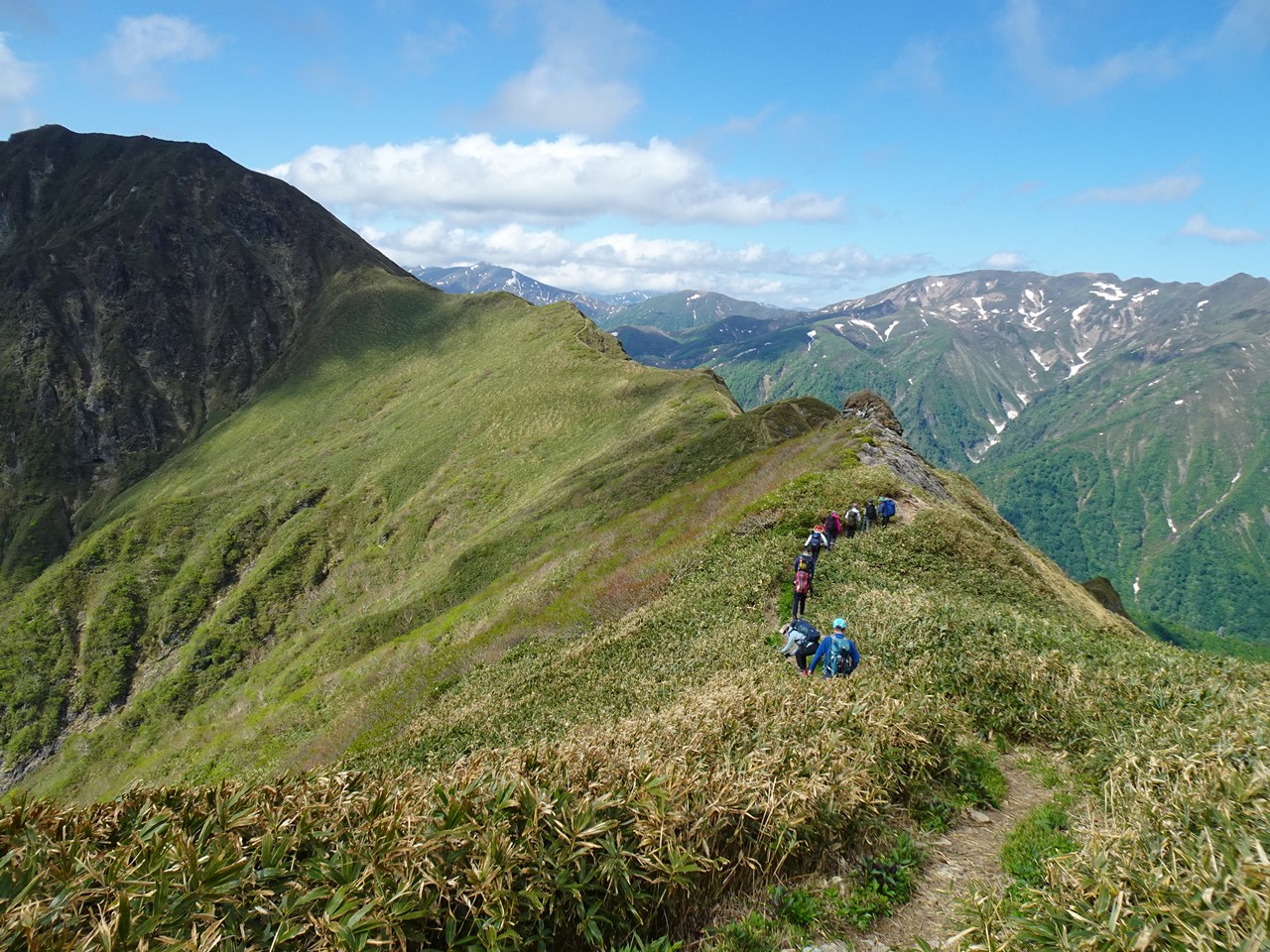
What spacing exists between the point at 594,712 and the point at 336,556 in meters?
66.7

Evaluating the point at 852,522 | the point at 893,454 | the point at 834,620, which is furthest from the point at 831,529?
the point at 893,454

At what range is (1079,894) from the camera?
665 cm

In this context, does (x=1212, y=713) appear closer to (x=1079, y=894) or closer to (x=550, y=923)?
(x=1079, y=894)

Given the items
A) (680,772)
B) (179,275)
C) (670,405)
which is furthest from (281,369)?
(680,772)

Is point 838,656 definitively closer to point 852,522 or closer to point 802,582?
point 802,582

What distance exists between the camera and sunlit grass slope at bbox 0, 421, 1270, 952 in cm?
643

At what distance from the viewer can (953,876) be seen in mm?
8938

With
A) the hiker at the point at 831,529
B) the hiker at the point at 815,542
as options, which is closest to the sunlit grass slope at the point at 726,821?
the hiker at the point at 815,542

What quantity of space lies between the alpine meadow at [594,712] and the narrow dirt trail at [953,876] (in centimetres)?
10

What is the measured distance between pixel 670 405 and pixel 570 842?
225ft

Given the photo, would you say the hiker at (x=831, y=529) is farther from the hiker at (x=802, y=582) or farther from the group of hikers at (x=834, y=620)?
the hiker at (x=802, y=582)

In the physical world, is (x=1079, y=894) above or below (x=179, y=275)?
below

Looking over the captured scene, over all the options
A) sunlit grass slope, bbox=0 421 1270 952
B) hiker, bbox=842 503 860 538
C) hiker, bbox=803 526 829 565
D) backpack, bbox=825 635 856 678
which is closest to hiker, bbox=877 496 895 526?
hiker, bbox=842 503 860 538

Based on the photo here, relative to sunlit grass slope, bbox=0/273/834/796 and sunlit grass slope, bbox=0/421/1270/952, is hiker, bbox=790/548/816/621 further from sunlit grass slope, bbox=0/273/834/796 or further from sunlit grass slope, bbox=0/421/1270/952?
sunlit grass slope, bbox=0/273/834/796
